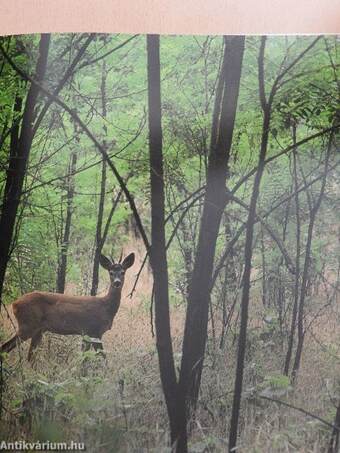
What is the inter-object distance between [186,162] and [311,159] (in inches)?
12.8

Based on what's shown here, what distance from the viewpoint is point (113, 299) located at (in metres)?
1.86

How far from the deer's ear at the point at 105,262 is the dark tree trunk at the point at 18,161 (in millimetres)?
249

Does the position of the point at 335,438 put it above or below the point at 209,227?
below

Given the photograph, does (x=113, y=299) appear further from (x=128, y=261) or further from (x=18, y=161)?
(x=18, y=161)

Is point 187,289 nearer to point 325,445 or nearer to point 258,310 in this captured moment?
point 258,310

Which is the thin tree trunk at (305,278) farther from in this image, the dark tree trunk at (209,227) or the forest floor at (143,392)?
the dark tree trunk at (209,227)

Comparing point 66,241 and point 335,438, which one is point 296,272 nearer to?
point 335,438

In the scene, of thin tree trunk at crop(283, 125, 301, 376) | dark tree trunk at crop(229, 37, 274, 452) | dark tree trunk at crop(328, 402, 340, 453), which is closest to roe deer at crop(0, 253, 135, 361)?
dark tree trunk at crop(229, 37, 274, 452)

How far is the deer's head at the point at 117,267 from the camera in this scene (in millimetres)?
1858

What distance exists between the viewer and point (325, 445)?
6.09 ft

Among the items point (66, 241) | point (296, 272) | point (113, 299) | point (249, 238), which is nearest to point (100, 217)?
point (66, 241)

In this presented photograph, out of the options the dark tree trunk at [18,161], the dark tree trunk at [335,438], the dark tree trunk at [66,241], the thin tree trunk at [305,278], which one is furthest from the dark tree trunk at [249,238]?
Result: the dark tree trunk at [18,161]

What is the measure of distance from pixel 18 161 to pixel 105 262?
0.36m

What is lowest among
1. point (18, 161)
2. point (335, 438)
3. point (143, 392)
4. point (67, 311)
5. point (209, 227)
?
point (335, 438)
